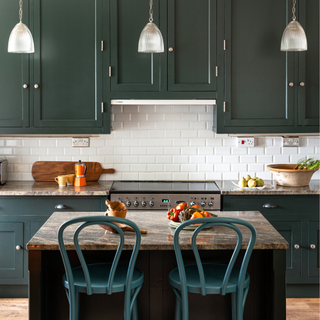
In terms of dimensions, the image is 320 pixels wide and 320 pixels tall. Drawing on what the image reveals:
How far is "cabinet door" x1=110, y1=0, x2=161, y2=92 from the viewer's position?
329 centimetres

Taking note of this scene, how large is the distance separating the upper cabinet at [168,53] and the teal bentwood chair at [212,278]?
1.79m

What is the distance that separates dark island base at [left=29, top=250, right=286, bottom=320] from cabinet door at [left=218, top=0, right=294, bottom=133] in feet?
5.09

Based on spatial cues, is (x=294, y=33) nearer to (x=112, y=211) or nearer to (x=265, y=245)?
(x=265, y=245)

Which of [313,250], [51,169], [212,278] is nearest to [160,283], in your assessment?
[212,278]

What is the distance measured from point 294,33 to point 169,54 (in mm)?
1096

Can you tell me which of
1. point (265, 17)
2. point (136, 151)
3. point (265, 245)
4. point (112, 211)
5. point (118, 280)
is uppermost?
point (265, 17)

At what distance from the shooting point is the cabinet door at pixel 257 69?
3.31 metres

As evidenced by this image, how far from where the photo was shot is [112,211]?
2074 millimetres

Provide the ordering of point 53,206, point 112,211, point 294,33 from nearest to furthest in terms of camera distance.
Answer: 1. point 112,211
2. point 294,33
3. point 53,206

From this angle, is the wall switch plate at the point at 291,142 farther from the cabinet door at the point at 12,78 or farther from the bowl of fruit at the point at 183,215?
the cabinet door at the point at 12,78

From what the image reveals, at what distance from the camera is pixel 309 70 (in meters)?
3.36

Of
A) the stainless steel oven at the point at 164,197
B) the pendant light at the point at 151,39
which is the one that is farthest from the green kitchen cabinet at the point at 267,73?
the pendant light at the point at 151,39

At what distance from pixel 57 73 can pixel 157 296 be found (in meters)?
2.13

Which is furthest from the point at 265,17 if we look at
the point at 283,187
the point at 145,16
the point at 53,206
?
the point at 53,206
